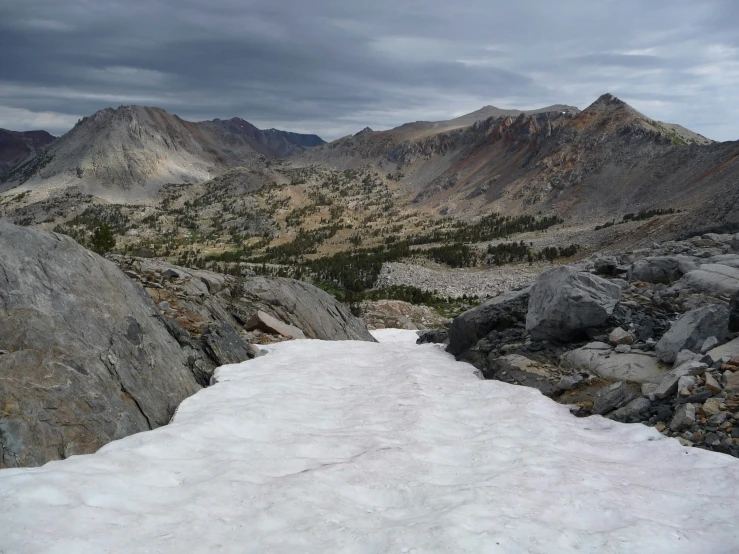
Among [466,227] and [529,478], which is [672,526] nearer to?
[529,478]

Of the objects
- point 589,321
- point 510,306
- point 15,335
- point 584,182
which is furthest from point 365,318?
point 584,182

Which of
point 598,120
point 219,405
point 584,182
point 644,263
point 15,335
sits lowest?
point 219,405

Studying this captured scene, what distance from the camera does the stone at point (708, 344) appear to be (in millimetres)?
10221

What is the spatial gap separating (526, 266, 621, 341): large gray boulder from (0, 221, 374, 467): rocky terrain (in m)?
9.11

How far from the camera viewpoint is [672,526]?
228 inches

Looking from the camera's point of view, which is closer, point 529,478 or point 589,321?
point 529,478

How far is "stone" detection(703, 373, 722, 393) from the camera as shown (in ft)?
28.4

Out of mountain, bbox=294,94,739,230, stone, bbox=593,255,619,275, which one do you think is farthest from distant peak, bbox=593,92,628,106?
stone, bbox=593,255,619,275

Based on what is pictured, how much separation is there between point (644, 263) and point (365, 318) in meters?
23.9

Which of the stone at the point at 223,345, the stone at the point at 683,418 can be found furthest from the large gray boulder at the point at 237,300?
the stone at the point at 683,418

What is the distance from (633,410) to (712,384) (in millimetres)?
1450

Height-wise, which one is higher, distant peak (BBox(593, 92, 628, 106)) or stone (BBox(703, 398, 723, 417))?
distant peak (BBox(593, 92, 628, 106))

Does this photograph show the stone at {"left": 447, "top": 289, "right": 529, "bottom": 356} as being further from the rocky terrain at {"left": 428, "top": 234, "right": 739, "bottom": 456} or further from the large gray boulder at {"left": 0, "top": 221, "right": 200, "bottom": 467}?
the large gray boulder at {"left": 0, "top": 221, "right": 200, "bottom": 467}

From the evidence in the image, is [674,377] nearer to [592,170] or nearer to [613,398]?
[613,398]
